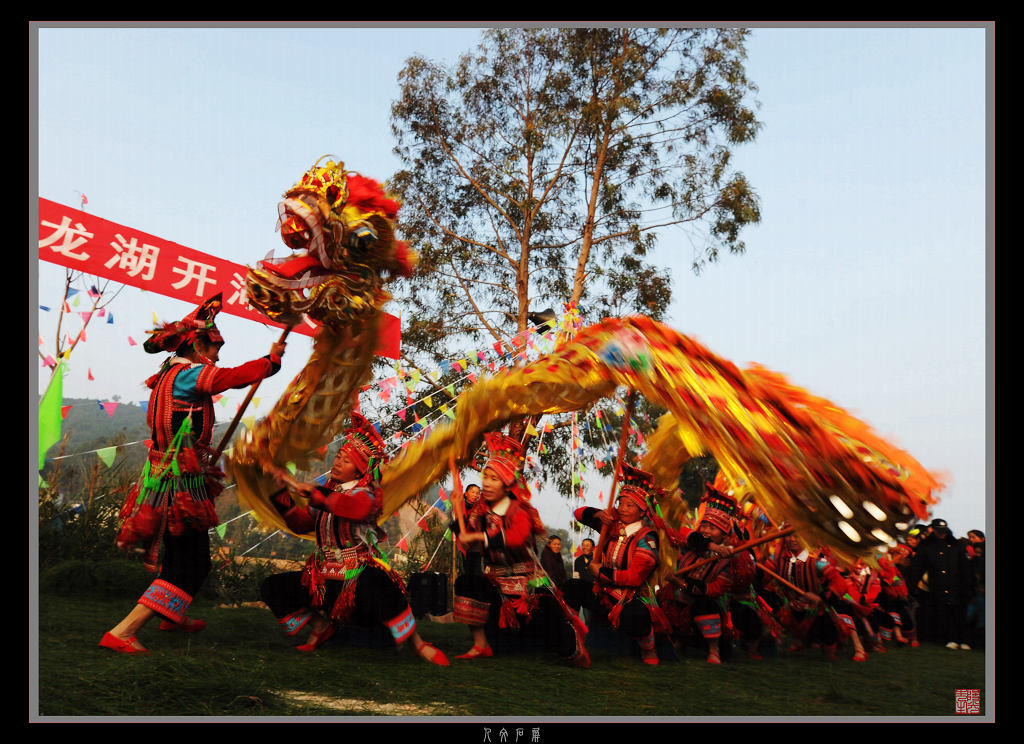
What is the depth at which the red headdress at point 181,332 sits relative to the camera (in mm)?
4406

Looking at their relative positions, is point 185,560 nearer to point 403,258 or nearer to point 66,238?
point 403,258

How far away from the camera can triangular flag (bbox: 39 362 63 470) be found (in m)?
3.93

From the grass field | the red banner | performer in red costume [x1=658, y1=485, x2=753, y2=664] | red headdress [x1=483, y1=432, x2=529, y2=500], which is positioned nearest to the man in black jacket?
the grass field

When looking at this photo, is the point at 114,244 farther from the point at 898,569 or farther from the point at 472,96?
the point at 898,569

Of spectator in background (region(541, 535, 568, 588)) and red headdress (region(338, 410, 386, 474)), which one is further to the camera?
spectator in background (region(541, 535, 568, 588))

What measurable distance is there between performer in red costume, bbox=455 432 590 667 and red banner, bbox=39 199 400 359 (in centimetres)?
222

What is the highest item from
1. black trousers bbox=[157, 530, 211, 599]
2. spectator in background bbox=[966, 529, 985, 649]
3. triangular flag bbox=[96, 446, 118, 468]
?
triangular flag bbox=[96, 446, 118, 468]

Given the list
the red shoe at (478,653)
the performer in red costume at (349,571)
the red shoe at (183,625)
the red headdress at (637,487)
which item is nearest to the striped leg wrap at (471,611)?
the red shoe at (478,653)

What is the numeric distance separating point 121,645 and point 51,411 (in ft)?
3.88

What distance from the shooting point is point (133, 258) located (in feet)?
20.7

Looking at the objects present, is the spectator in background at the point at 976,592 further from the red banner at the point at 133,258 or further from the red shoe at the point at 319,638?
the red banner at the point at 133,258

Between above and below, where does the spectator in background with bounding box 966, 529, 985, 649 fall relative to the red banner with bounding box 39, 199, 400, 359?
below

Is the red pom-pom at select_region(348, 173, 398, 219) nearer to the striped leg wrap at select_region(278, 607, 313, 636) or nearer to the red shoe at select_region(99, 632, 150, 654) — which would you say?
the striped leg wrap at select_region(278, 607, 313, 636)

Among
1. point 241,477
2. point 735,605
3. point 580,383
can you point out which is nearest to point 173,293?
point 241,477
